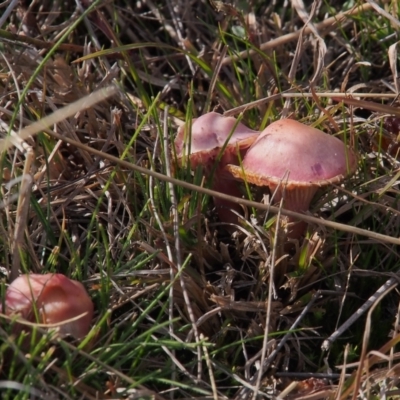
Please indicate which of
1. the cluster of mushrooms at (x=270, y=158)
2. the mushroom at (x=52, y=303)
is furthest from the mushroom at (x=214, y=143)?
the mushroom at (x=52, y=303)

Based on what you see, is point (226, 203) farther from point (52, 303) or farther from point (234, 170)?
point (52, 303)

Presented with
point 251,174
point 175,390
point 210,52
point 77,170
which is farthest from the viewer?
point 210,52

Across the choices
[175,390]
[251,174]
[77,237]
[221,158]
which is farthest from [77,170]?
[175,390]

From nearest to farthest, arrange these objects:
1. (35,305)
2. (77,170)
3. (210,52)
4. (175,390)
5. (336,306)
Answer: (35,305) → (175,390) → (336,306) → (77,170) → (210,52)

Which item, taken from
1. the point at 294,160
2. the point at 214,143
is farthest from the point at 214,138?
the point at 294,160

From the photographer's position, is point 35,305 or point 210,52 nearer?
point 35,305

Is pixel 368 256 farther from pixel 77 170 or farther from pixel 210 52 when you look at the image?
pixel 210 52
